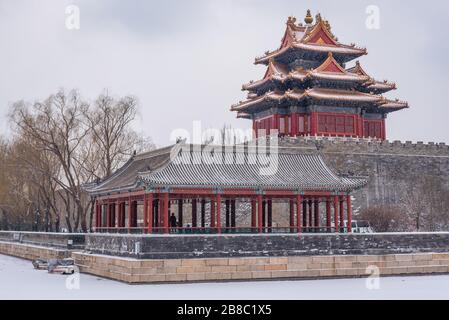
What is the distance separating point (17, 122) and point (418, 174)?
24.3 metres

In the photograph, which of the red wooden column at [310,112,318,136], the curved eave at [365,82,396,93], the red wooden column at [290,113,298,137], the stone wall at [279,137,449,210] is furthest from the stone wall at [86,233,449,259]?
the curved eave at [365,82,396,93]

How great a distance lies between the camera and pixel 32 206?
48.4m

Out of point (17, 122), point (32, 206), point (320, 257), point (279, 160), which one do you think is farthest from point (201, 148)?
point (32, 206)

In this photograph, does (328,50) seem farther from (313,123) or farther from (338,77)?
(313,123)

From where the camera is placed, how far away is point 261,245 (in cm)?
2556

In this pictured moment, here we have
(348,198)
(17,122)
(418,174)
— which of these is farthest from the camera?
(418,174)

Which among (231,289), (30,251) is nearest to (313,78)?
(30,251)

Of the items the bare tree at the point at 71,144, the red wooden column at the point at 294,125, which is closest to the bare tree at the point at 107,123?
the bare tree at the point at 71,144

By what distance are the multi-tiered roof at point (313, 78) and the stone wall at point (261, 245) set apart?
18.2 m

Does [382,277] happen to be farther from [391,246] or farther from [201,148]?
[201,148]

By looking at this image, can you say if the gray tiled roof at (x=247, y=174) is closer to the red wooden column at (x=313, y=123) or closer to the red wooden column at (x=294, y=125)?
the red wooden column at (x=313, y=123)

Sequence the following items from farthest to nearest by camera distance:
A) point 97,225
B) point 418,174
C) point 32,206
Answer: point 32,206, point 418,174, point 97,225

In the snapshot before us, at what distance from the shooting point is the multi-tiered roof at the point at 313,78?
150 feet
